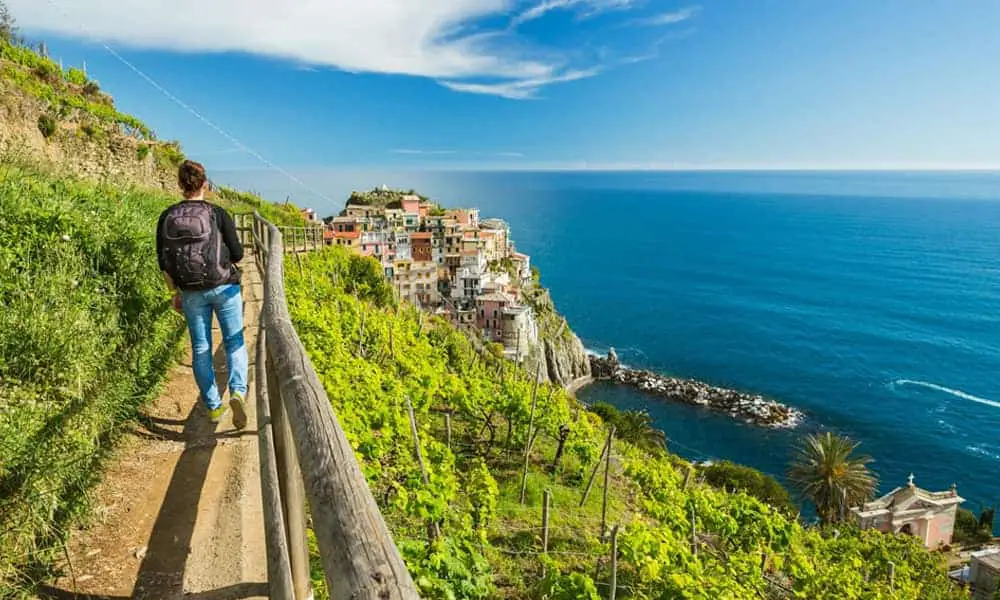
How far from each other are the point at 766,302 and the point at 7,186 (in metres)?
87.9

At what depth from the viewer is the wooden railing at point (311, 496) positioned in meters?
0.98

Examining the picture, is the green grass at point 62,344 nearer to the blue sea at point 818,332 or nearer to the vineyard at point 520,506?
the vineyard at point 520,506

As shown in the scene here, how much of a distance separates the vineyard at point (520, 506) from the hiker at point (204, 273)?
3.48 feet

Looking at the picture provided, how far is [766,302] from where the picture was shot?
267 ft

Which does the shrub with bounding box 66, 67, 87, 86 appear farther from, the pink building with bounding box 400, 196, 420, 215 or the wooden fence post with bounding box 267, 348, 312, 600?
the pink building with bounding box 400, 196, 420, 215

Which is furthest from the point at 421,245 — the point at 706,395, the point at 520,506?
the point at 520,506

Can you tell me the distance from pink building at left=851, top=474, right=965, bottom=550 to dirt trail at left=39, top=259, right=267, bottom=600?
3380 cm

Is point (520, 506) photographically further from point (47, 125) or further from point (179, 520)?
point (47, 125)

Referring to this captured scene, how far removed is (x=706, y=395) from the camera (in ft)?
155

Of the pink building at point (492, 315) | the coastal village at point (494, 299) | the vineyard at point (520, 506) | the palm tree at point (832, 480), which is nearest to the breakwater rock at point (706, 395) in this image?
the coastal village at point (494, 299)

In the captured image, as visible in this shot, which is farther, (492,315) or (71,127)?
(492,315)

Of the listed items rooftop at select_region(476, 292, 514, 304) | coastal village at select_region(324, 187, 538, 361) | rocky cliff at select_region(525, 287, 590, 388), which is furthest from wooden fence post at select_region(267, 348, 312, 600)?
rooftop at select_region(476, 292, 514, 304)

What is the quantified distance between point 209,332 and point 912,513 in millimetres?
35373

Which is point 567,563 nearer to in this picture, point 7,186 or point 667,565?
point 667,565
